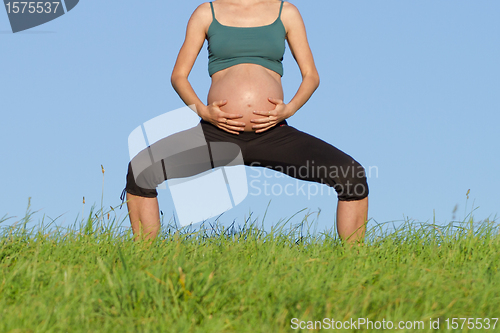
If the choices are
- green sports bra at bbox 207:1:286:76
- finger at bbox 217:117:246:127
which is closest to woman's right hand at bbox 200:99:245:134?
finger at bbox 217:117:246:127

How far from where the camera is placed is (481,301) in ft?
8.22

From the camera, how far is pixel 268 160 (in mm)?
3811

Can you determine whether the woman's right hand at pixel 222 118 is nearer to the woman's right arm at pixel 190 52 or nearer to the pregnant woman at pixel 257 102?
the pregnant woman at pixel 257 102

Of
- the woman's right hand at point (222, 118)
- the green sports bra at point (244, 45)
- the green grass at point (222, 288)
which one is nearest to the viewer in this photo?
the green grass at point (222, 288)

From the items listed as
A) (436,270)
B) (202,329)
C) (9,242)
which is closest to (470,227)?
(436,270)

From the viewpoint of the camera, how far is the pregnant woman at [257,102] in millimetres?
3695

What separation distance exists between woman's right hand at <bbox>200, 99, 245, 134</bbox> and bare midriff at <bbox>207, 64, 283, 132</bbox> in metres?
0.04

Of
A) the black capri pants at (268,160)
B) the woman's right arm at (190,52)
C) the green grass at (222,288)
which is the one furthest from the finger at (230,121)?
the green grass at (222,288)

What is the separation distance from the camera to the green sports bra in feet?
12.9

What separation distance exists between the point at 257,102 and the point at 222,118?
0.30m

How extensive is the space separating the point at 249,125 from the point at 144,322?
1.96 metres

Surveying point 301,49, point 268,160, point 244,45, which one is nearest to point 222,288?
point 268,160

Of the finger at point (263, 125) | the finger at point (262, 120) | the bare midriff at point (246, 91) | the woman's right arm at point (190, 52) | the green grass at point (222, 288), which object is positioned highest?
the woman's right arm at point (190, 52)

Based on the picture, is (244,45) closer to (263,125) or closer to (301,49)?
(301,49)
